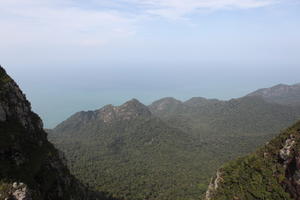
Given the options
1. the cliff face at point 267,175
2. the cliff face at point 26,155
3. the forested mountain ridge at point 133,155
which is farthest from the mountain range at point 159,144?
the cliff face at point 26,155

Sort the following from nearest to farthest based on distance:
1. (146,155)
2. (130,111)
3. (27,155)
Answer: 1. (27,155)
2. (146,155)
3. (130,111)

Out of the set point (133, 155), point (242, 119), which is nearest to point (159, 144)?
point (133, 155)

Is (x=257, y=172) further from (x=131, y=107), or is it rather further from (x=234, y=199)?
(x=131, y=107)

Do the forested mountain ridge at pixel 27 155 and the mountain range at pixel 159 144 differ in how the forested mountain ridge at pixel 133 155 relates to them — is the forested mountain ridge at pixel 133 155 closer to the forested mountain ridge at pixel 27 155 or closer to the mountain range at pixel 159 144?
the mountain range at pixel 159 144

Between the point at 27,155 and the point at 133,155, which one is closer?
the point at 27,155

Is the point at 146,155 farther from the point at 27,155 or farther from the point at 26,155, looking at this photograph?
the point at 26,155

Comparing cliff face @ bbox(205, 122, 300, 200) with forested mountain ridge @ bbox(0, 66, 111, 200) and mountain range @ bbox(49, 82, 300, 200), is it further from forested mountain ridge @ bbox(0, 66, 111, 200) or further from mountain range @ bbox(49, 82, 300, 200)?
forested mountain ridge @ bbox(0, 66, 111, 200)
